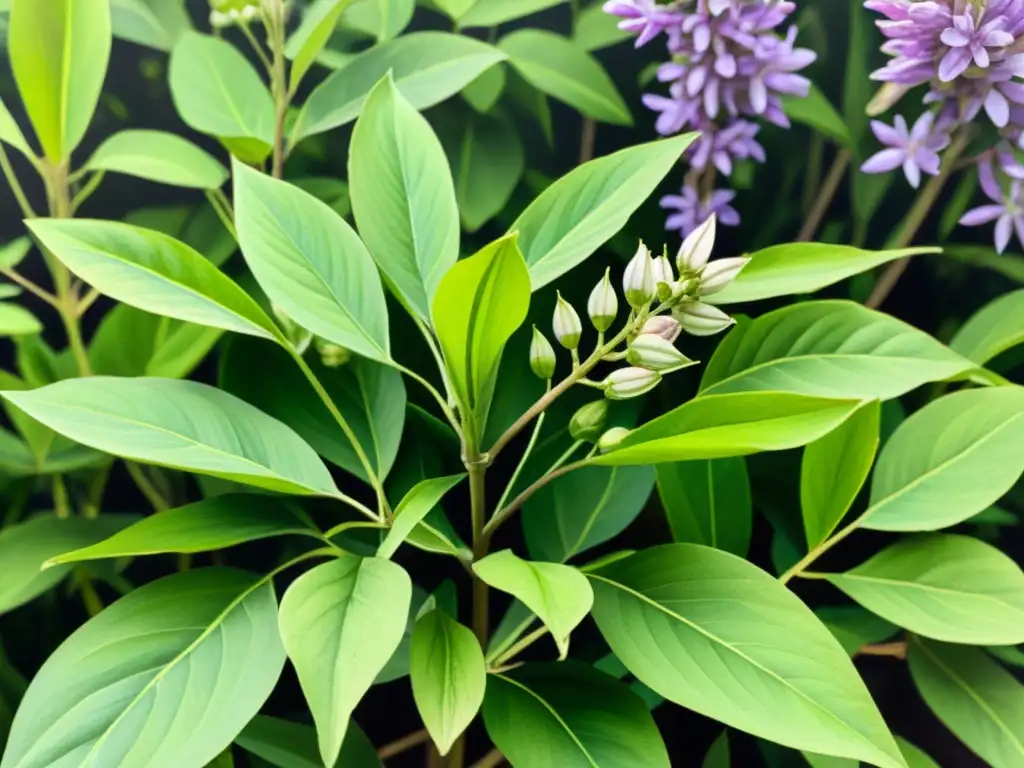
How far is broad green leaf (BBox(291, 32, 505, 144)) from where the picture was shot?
0.48 meters

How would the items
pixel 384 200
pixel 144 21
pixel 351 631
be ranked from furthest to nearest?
pixel 144 21, pixel 384 200, pixel 351 631

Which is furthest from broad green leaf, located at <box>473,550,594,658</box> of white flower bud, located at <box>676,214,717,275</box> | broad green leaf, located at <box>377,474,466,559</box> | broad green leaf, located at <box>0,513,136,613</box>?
broad green leaf, located at <box>0,513,136,613</box>

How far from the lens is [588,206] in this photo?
406 millimetres

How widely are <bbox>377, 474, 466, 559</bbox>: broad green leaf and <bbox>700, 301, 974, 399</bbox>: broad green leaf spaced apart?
0.16m

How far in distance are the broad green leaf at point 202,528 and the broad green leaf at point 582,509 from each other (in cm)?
15

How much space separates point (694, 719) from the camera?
55 cm

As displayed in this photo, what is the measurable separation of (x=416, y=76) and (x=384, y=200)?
4.7 inches

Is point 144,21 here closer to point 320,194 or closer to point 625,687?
point 320,194

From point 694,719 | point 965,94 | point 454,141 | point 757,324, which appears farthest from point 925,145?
point 694,719

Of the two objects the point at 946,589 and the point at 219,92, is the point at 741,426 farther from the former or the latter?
the point at 219,92

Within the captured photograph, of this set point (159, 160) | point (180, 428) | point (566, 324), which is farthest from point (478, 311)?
point (159, 160)

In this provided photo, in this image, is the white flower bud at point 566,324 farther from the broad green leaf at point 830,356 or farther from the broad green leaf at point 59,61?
the broad green leaf at point 59,61

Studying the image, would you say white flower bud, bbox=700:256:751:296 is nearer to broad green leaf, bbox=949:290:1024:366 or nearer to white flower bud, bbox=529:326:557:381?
white flower bud, bbox=529:326:557:381

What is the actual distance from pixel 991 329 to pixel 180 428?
18.4 inches
